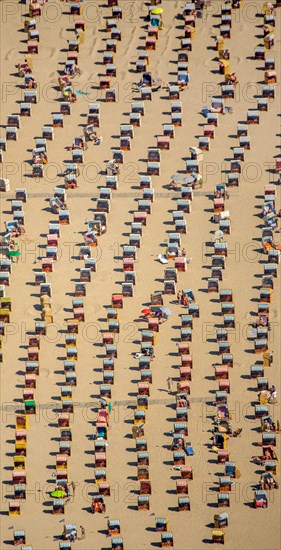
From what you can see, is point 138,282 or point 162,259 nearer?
point 138,282

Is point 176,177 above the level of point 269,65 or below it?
below

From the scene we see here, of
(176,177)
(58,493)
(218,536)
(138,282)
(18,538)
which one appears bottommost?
(218,536)

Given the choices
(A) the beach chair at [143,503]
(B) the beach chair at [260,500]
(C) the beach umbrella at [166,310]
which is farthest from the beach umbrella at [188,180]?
(A) the beach chair at [143,503]

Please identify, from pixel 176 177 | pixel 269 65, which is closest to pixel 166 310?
pixel 176 177

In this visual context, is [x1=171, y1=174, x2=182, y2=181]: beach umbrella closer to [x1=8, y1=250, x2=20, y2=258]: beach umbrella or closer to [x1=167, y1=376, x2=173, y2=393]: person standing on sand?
[x1=8, y1=250, x2=20, y2=258]: beach umbrella

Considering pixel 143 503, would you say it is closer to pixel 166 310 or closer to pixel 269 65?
pixel 166 310

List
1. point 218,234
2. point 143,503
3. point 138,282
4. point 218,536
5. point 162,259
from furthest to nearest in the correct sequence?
1. point 218,234
2. point 162,259
3. point 138,282
4. point 143,503
5. point 218,536

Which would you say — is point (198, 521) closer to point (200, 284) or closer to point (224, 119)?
point (200, 284)

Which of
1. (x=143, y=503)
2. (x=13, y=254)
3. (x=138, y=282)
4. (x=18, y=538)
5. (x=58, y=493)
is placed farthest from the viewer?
(x=13, y=254)

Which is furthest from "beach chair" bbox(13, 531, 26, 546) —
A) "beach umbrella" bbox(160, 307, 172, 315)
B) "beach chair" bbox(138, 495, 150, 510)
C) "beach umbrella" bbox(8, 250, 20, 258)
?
"beach umbrella" bbox(8, 250, 20, 258)

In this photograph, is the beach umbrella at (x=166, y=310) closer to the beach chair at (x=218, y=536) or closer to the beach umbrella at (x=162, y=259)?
the beach umbrella at (x=162, y=259)
